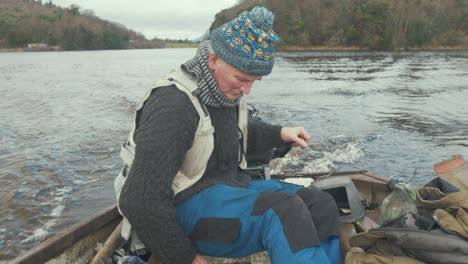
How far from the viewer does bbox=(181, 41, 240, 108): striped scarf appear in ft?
8.06

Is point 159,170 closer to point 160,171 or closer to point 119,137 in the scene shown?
point 160,171

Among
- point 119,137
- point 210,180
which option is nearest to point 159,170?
point 210,180

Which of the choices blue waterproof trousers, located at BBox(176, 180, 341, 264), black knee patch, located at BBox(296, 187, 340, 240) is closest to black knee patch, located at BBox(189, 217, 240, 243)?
blue waterproof trousers, located at BBox(176, 180, 341, 264)

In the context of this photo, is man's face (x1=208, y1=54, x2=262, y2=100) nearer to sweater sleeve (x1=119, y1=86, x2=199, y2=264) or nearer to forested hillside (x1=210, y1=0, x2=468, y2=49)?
sweater sleeve (x1=119, y1=86, x2=199, y2=264)

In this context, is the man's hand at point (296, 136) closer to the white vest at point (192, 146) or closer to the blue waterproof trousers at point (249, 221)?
the blue waterproof trousers at point (249, 221)

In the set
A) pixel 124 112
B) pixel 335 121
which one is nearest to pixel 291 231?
pixel 335 121

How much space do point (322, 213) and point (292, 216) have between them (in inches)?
15.2

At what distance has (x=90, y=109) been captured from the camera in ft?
53.7

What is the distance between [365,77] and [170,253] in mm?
26446

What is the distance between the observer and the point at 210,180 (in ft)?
8.56

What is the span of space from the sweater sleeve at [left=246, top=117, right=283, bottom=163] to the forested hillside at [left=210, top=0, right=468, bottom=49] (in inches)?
2771

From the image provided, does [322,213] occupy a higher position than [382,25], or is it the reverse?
[382,25]

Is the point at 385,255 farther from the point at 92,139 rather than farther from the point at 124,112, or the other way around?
the point at 124,112

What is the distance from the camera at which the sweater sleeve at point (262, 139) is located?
133 inches
